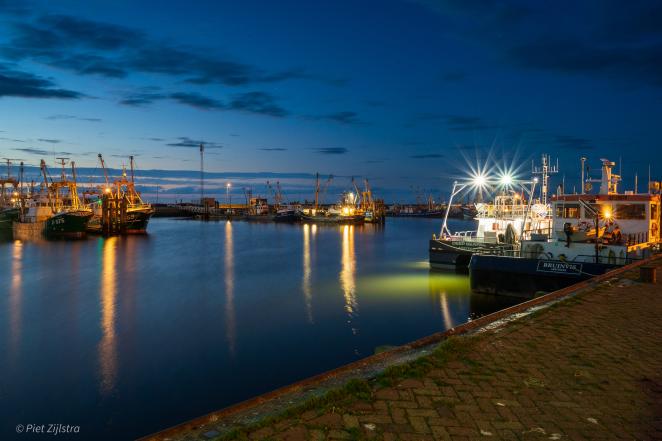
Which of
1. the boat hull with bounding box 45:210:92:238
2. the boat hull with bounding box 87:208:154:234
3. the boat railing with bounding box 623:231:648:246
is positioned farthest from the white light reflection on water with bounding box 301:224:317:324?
the boat hull with bounding box 87:208:154:234

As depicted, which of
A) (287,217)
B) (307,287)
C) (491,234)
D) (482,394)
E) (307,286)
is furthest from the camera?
(287,217)

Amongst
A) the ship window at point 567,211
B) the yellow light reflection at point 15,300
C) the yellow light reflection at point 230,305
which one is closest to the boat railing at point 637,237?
the ship window at point 567,211

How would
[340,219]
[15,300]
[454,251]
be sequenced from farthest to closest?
[340,219]
[454,251]
[15,300]

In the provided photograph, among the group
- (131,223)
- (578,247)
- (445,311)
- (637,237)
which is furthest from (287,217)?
(578,247)

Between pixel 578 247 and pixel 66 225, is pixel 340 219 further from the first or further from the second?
pixel 578 247

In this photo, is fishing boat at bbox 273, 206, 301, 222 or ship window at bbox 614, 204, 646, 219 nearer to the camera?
ship window at bbox 614, 204, 646, 219

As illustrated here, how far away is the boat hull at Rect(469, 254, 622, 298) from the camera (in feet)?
66.4

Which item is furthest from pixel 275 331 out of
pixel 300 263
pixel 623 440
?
pixel 300 263

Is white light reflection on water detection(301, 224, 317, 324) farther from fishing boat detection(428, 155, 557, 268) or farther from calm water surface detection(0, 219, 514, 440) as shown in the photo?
fishing boat detection(428, 155, 557, 268)

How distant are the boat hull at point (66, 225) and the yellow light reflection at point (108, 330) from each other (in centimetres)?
3870

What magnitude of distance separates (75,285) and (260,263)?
1716cm

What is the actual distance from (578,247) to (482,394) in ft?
56.1

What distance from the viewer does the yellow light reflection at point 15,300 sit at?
18917 millimetres

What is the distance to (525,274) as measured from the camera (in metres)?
21.8
